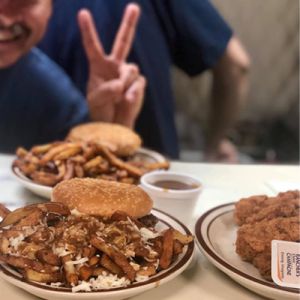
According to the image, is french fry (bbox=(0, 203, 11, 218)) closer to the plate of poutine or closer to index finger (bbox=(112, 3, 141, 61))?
the plate of poutine

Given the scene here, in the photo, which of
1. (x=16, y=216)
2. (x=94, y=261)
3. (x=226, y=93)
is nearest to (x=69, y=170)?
(x=16, y=216)

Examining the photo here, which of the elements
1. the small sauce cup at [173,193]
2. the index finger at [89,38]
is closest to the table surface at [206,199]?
the small sauce cup at [173,193]

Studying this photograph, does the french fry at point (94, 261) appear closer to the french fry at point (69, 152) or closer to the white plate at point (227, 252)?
the white plate at point (227, 252)

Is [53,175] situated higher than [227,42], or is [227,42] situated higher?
[227,42]

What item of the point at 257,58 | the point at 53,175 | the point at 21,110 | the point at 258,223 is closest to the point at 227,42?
the point at 257,58

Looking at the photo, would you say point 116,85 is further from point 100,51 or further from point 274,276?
point 274,276

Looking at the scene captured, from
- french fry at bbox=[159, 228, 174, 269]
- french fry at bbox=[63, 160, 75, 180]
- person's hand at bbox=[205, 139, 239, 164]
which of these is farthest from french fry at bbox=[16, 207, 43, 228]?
person's hand at bbox=[205, 139, 239, 164]
